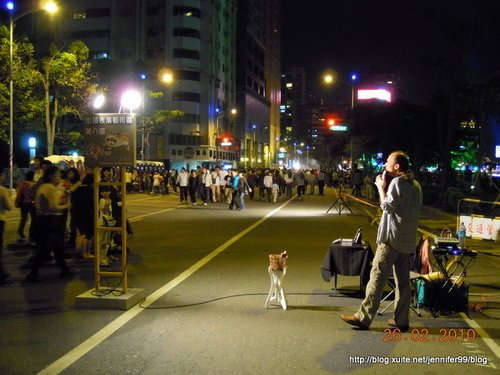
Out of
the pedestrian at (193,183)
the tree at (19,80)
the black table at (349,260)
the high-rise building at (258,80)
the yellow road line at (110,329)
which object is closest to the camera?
the yellow road line at (110,329)

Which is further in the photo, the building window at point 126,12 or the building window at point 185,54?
the building window at point 126,12

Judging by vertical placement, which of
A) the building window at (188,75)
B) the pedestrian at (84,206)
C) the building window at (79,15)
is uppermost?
the building window at (79,15)

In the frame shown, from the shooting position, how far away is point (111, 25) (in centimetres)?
6756

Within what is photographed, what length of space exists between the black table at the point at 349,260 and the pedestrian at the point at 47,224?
14.6 feet

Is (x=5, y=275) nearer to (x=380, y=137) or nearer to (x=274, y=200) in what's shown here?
(x=274, y=200)

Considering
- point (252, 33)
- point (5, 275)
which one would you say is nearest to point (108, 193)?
point (5, 275)

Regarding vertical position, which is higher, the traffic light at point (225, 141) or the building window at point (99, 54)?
the building window at point (99, 54)

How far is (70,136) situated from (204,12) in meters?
35.3

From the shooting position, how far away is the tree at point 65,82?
3247 cm

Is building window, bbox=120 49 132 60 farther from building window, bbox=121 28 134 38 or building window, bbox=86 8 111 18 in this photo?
building window, bbox=86 8 111 18

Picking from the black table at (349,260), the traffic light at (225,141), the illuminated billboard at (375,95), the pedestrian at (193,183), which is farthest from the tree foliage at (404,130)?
the traffic light at (225,141)

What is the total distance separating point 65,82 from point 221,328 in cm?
3049

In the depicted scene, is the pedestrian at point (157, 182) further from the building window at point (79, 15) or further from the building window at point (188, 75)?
the building window at point (79, 15)

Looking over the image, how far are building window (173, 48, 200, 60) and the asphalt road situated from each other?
59.5 meters
